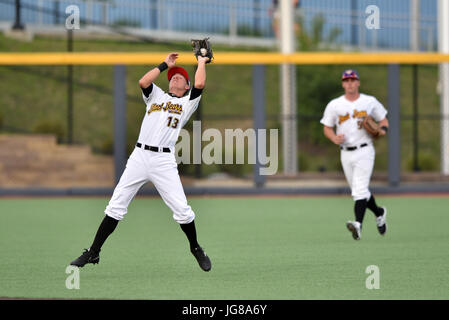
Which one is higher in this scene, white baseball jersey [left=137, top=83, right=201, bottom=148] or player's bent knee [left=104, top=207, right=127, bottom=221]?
white baseball jersey [left=137, top=83, right=201, bottom=148]

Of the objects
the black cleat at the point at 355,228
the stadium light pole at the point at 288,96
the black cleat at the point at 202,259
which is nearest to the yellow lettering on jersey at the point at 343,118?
the black cleat at the point at 355,228

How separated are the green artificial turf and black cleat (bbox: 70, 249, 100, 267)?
0.10m

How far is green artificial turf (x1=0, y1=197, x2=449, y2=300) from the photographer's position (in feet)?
20.6

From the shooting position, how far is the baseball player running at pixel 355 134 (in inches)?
373

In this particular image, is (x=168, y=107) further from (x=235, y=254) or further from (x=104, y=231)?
(x=235, y=254)

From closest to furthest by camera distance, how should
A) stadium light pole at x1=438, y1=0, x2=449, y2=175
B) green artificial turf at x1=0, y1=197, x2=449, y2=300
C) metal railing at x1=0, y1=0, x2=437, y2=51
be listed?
1. green artificial turf at x1=0, y1=197, x2=449, y2=300
2. stadium light pole at x1=438, y1=0, x2=449, y2=175
3. metal railing at x1=0, y1=0, x2=437, y2=51

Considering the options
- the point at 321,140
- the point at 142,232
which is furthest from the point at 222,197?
the point at 321,140

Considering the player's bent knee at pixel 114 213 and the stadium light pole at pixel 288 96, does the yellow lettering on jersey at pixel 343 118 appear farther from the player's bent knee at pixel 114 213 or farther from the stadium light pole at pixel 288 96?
the stadium light pole at pixel 288 96

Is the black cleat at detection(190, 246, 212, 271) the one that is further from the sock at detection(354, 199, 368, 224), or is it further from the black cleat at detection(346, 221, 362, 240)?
the sock at detection(354, 199, 368, 224)

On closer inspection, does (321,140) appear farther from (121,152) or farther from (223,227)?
(223,227)

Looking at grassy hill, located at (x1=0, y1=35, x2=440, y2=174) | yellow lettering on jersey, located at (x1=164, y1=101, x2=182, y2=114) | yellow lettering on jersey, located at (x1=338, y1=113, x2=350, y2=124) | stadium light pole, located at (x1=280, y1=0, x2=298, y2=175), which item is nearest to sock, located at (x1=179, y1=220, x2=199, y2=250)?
yellow lettering on jersey, located at (x1=164, y1=101, x2=182, y2=114)

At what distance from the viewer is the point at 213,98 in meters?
30.3

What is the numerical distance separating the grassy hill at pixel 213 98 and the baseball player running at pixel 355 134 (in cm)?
1247

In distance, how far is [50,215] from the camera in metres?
12.8
